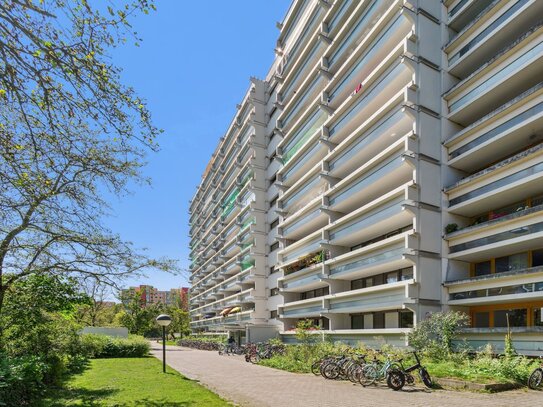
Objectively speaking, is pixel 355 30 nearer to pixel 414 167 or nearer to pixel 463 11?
pixel 463 11

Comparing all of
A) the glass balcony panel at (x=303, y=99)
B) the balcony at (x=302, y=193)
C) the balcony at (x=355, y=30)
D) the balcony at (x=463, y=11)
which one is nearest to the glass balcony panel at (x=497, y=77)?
the balcony at (x=463, y=11)

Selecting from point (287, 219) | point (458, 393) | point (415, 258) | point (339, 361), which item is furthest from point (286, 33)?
point (458, 393)

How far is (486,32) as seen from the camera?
1991 cm

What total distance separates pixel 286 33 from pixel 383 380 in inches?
1403

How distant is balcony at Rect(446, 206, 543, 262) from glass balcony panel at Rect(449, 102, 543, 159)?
13.2 ft

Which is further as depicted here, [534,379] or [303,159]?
[303,159]

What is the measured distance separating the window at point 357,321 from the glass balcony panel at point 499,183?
1104cm

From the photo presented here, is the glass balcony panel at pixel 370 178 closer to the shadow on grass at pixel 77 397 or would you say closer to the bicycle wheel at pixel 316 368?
the bicycle wheel at pixel 316 368

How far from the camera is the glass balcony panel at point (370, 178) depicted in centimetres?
2275

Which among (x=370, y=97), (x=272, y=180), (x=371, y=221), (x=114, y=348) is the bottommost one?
(x=114, y=348)

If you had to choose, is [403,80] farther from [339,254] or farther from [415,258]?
[339,254]

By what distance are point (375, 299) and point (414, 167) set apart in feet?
26.1

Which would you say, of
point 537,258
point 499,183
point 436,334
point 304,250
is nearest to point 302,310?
point 304,250

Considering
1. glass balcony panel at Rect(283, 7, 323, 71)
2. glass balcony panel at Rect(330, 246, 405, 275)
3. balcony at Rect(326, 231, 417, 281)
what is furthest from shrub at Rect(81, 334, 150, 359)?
glass balcony panel at Rect(283, 7, 323, 71)
